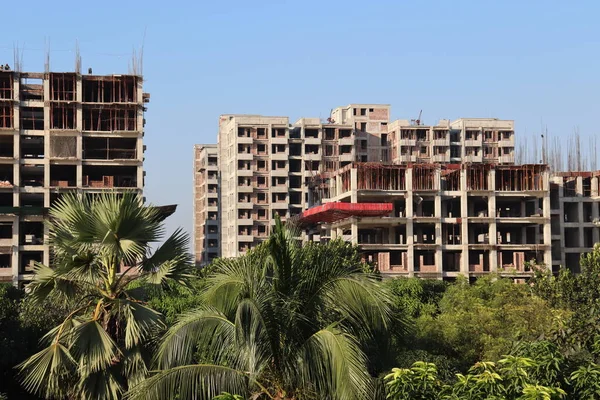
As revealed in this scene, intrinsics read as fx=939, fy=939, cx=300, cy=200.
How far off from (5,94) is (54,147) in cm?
670

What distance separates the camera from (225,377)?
61.6 feet

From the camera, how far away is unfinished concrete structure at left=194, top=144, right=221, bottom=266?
143750 millimetres

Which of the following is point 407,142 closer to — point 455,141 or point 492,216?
point 455,141

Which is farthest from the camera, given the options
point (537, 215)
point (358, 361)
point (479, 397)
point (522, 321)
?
point (537, 215)

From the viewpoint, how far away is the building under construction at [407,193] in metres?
91.2

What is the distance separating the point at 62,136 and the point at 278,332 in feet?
231

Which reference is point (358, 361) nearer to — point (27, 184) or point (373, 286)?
point (373, 286)

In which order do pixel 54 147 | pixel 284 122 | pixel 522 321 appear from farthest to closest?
pixel 284 122, pixel 54 147, pixel 522 321

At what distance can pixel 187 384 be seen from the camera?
1847 cm

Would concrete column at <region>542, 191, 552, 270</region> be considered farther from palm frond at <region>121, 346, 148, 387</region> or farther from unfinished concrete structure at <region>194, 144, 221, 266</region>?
palm frond at <region>121, 346, 148, 387</region>

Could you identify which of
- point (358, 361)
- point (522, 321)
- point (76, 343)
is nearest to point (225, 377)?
point (358, 361)

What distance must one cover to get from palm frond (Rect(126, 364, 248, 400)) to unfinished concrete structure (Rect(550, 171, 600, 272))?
9080 cm

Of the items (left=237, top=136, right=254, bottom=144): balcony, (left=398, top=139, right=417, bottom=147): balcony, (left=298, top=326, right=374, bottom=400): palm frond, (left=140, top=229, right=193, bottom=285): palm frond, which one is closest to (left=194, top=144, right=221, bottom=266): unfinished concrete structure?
(left=237, top=136, right=254, bottom=144): balcony

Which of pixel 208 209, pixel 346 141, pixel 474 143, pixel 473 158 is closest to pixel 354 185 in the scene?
pixel 346 141
